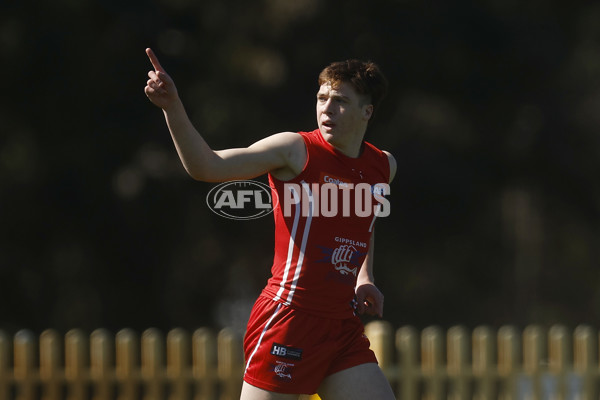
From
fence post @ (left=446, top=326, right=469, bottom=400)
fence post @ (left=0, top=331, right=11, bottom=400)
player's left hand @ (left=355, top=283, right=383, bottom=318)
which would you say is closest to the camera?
player's left hand @ (left=355, top=283, right=383, bottom=318)

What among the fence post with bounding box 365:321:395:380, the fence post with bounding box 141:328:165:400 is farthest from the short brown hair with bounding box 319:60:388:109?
the fence post with bounding box 141:328:165:400

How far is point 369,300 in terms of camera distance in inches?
166

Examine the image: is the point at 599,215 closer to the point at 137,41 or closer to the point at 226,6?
the point at 226,6

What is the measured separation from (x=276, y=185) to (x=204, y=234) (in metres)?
9.11

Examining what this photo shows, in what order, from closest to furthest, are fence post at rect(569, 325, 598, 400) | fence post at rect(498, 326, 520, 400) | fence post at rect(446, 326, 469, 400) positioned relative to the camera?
fence post at rect(446, 326, 469, 400)
fence post at rect(498, 326, 520, 400)
fence post at rect(569, 325, 598, 400)

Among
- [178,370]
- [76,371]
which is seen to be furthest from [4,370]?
[178,370]

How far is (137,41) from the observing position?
1217 centimetres

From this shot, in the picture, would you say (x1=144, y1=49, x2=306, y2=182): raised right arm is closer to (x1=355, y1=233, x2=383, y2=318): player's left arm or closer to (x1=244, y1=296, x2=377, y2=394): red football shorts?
(x1=244, y1=296, x2=377, y2=394): red football shorts

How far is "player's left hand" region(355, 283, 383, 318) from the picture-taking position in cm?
420

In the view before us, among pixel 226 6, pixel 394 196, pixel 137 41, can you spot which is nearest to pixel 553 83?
pixel 394 196

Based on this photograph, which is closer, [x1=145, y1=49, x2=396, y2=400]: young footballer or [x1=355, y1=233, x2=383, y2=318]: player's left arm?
[x1=145, y1=49, x2=396, y2=400]: young footballer

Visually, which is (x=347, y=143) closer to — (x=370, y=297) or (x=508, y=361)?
(x=370, y=297)

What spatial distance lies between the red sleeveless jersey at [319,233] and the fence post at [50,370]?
416 centimetres

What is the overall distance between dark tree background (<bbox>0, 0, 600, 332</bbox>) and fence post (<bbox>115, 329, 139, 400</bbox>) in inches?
196
